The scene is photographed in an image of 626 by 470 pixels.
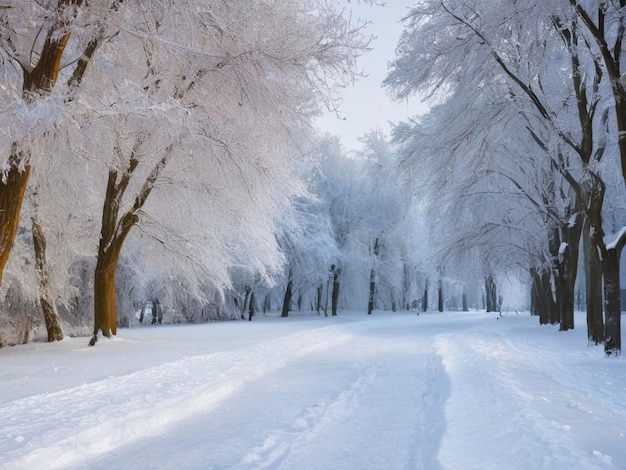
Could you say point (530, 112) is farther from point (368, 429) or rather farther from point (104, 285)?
point (104, 285)

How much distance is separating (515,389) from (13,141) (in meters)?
7.68

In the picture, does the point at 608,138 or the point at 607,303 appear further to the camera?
the point at 608,138

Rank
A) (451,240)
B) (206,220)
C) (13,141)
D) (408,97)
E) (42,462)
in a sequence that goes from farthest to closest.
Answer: (451,240)
(206,220)
(408,97)
(13,141)
(42,462)

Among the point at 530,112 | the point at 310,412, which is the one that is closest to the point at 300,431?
the point at 310,412

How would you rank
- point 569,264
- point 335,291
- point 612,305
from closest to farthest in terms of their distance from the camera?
point 612,305, point 569,264, point 335,291

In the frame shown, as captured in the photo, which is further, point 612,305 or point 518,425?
point 612,305

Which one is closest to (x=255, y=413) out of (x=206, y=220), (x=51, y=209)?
(x=206, y=220)

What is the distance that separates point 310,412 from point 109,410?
2.38 meters

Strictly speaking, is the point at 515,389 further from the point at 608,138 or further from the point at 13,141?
the point at 608,138

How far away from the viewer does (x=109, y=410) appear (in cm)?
619

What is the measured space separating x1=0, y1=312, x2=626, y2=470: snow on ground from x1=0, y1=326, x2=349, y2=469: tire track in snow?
2cm

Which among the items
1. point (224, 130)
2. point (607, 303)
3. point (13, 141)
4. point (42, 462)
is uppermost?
point (224, 130)

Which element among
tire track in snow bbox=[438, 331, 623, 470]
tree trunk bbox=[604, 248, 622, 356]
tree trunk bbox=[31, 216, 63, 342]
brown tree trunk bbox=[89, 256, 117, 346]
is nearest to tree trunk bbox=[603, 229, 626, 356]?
tree trunk bbox=[604, 248, 622, 356]

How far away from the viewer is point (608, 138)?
14.6 metres
